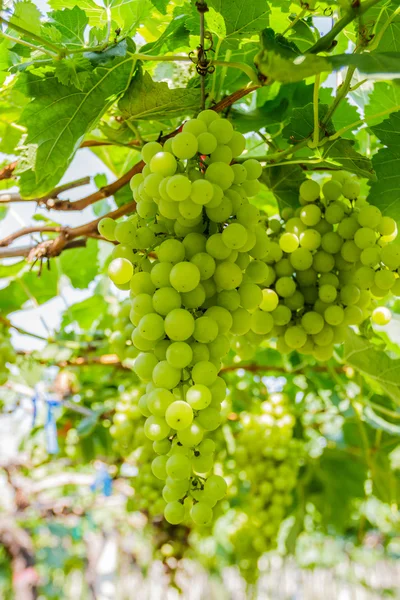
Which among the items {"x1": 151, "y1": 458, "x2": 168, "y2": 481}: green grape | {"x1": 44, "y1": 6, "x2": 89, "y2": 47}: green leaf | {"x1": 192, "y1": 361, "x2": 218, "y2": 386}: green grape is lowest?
{"x1": 151, "y1": 458, "x2": 168, "y2": 481}: green grape

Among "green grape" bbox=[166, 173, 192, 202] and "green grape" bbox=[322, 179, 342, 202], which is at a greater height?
"green grape" bbox=[166, 173, 192, 202]

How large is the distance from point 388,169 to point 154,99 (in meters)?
0.41

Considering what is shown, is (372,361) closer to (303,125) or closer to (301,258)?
(301,258)

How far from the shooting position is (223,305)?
75 cm

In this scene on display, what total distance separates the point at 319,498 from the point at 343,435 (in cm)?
34

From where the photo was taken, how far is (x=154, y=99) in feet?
2.85

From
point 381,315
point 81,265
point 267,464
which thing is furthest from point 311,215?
point 267,464

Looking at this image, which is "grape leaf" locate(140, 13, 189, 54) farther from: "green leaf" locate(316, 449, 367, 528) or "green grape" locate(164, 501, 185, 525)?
"green leaf" locate(316, 449, 367, 528)

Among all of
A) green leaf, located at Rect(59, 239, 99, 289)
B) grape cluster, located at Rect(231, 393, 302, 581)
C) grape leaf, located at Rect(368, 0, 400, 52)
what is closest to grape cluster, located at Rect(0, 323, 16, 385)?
green leaf, located at Rect(59, 239, 99, 289)

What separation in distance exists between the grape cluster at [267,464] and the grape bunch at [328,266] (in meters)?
1.05

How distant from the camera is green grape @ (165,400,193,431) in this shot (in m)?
0.61

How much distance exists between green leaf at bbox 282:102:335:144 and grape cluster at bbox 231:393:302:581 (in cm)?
133

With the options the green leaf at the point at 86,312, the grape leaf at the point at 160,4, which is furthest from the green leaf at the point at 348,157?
the green leaf at the point at 86,312

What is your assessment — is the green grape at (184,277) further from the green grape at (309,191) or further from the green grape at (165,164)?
the green grape at (309,191)
